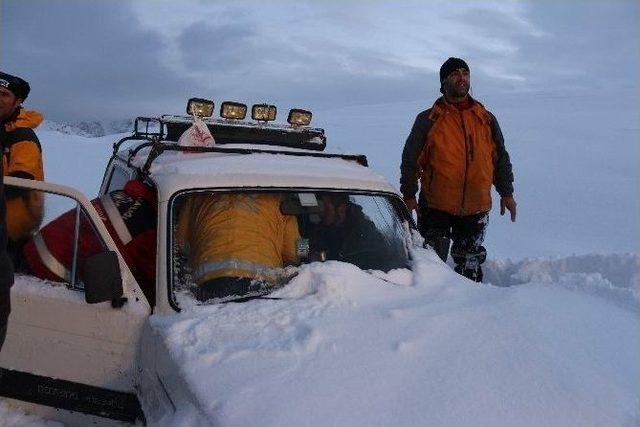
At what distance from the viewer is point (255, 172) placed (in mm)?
2867

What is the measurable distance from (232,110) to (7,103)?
160cm

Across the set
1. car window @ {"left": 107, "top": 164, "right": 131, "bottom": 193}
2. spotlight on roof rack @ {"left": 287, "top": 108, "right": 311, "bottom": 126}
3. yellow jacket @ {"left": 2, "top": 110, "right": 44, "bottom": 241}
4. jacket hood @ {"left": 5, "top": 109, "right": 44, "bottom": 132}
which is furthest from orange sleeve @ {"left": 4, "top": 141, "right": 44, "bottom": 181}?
spotlight on roof rack @ {"left": 287, "top": 108, "right": 311, "bottom": 126}

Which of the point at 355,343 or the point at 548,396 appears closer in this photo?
the point at 548,396

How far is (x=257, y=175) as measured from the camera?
2846 millimetres

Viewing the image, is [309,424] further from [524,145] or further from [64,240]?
[524,145]

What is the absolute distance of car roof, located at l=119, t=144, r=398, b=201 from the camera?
9.04 feet

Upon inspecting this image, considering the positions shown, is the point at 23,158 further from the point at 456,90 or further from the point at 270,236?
Result: the point at 456,90

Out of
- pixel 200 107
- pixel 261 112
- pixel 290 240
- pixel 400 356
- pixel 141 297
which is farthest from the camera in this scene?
pixel 261 112

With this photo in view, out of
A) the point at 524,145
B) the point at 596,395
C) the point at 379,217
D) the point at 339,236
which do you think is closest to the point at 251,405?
the point at 596,395

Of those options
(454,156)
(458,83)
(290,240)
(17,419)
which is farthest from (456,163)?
(17,419)

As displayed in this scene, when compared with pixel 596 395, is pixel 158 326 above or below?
below

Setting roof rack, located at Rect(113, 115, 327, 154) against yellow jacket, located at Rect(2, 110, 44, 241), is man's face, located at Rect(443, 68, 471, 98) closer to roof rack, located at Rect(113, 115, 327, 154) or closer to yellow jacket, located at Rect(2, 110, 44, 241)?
roof rack, located at Rect(113, 115, 327, 154)

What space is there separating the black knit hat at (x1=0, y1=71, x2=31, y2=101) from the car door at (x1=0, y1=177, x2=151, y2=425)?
47.8 inches

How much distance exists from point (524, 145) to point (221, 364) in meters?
18.4
